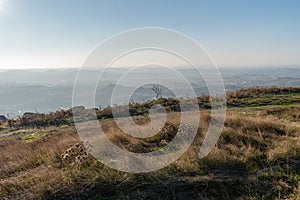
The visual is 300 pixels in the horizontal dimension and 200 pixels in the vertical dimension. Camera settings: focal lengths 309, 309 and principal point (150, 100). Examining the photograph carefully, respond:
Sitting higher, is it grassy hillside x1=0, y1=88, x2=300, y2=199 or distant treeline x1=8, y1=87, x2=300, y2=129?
grassy hillside x1=0, y1=88, x2=300, y2=199

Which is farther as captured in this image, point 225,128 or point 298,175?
point 225,128

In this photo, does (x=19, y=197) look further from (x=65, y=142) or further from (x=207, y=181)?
(x=207, y=181)

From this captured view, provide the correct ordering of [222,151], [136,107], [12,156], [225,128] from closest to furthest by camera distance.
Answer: [222,151] → [12,156] → [225,128] → [136,107]

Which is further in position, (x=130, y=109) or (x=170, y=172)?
(x=130, y=109)

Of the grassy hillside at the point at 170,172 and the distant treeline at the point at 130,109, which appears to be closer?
the grassy hillside at the point at 170,172

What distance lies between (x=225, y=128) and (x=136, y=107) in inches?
445

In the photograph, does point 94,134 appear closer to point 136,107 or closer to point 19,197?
point 19,197

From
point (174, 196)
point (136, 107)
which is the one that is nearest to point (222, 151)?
point (174, 196)

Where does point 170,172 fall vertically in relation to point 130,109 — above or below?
above

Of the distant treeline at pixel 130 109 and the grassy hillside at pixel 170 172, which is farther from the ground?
the grassy hillside at pixel 170 172

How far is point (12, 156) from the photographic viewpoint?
29.3ft

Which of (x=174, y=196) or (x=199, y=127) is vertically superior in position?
(x=199, y=127)

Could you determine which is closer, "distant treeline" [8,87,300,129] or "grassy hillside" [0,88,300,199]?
"grassy hillside" [0,88,300,199]

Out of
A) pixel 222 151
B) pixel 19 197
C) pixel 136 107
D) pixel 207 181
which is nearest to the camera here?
pixel 19 197
